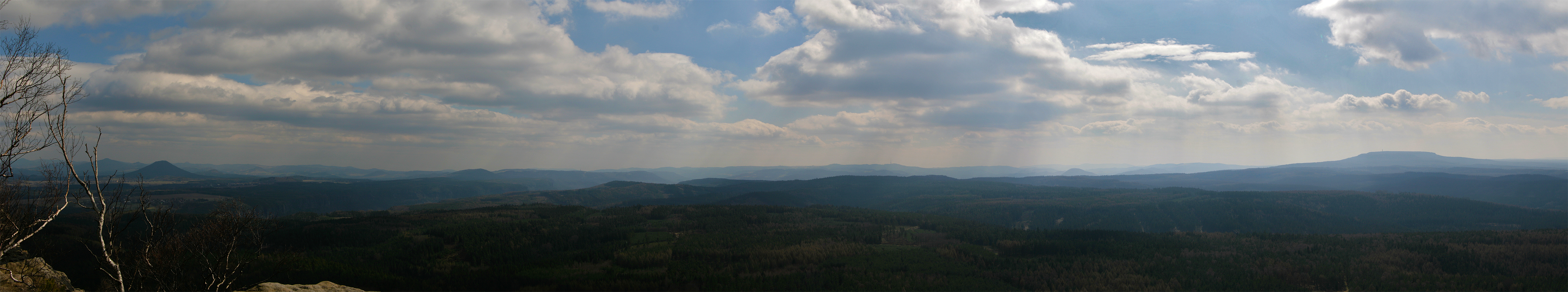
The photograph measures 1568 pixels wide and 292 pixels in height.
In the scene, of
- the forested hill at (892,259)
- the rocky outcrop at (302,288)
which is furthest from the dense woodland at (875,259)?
the rocky outcrop at (302,288)

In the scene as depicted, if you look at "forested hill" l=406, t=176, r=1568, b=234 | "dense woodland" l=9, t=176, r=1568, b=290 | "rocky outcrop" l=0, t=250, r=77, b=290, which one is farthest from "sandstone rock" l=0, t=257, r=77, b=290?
"forested hill" l=406, t=176, r=1568, b=234

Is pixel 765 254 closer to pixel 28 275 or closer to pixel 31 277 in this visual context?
pixel 31 277

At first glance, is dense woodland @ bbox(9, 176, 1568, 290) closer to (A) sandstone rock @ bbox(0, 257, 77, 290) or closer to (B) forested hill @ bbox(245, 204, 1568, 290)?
(B) forested hill @ bbox(245, 204, 1568, 290)

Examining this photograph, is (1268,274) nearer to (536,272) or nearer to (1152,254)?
(1152,254)

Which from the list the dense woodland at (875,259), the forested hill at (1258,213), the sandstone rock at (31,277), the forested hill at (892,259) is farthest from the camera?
the forested hill at (1258,213)

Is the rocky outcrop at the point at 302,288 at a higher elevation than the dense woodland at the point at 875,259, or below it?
higher

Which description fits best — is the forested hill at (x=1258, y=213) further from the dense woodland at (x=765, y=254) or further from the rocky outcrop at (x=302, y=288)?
the rocky outcrop at (x=302, y=288)
